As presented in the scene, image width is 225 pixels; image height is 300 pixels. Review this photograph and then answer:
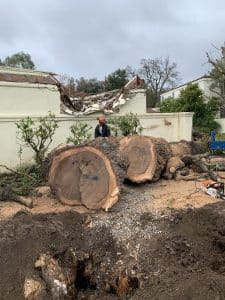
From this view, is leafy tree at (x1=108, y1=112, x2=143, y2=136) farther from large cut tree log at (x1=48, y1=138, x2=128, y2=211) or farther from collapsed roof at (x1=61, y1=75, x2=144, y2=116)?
large cut tree log at (x1=48, y1=138, x2=128, y2=211)

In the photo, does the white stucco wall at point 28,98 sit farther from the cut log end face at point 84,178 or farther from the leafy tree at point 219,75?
the leafy tree at point 219,75

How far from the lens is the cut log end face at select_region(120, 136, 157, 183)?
9547 millimetres

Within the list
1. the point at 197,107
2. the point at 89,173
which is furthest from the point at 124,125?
the point at 197,107

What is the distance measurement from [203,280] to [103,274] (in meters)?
1.67

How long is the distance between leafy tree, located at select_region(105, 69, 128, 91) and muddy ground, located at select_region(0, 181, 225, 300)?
80.3ft

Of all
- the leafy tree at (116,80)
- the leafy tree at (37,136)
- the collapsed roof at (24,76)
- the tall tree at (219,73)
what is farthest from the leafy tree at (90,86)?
the leafy tree at (37,136)

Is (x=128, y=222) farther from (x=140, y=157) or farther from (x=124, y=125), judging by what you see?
(x=124, y=125)

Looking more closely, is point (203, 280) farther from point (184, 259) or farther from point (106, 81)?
point (106, 81)

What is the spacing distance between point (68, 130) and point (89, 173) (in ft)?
15.9

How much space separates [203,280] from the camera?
18.2 feet

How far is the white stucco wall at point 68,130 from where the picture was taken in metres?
11.9

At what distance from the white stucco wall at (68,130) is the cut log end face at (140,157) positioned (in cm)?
306

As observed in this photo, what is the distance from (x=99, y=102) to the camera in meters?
15.4

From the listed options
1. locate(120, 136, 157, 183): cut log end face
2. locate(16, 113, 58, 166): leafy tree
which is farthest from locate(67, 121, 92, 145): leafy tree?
locate(120, 136, 157, 183): cut log end face
